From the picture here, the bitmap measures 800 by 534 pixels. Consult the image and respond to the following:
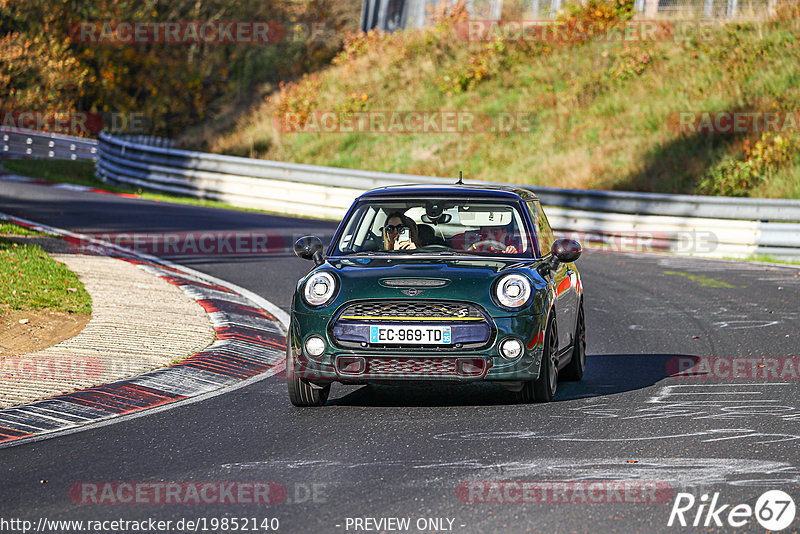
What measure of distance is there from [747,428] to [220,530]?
3.63 meters

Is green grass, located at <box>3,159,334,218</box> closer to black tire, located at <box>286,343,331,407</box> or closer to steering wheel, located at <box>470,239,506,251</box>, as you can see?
steering wheel, located at <box>470,239,506,251</box>

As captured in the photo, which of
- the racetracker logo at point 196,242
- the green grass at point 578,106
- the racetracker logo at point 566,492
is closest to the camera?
the racetracker logo at point 566,492

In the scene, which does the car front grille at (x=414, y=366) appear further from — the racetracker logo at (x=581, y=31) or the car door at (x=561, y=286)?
the racetracker logo at (x=581, y=31)

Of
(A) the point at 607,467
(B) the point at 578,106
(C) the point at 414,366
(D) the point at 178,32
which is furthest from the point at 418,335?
(D) the point at 178,32

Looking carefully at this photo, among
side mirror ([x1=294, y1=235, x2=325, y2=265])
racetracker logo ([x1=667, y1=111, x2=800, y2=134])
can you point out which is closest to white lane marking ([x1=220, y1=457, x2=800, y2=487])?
side mirror ([x1=294, y1=235, x2=325, y2=265])

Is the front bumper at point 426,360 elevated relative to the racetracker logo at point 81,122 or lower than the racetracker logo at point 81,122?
lower

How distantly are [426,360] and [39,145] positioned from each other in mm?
34997

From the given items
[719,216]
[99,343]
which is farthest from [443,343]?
[719,216]

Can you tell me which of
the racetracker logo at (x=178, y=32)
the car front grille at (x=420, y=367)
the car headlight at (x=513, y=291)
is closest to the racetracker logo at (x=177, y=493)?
the car front grille at (x=420, y=367)

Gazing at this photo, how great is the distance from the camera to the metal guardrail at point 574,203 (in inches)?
746

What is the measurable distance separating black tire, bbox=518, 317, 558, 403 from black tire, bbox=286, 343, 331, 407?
1416 millimetres

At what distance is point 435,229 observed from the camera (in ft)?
29.9

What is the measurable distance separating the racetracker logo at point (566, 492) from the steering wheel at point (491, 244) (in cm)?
313

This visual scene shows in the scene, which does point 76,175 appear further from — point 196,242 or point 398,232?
point 398,232
